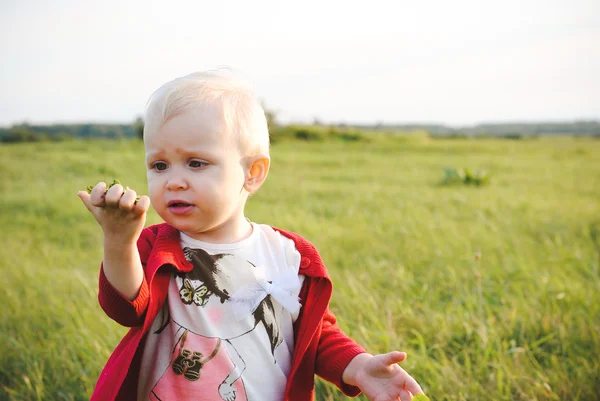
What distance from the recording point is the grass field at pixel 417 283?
210 cm

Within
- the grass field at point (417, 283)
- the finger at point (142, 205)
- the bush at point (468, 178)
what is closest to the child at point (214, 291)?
the finger at point (142, 205)

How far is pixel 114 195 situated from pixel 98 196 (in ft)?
0.13

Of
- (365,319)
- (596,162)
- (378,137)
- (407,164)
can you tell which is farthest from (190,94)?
(378,137)

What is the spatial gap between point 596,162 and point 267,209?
30.6 ft

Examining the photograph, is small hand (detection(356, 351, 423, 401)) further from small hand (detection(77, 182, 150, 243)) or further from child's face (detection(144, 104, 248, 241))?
small hand (detection(77, 182, 150, 243))

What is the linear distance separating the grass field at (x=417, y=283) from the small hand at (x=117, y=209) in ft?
3.87

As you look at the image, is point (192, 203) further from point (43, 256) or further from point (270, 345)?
point (43, 256)

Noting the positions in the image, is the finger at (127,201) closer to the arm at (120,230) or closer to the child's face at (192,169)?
the arm at (120,230)

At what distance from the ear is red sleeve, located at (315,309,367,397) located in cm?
46

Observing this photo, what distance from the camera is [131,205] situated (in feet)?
3.67

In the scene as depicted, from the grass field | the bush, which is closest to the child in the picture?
the grass field

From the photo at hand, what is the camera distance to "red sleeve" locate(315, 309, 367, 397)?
4.93 feet

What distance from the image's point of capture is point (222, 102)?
1.39 meters

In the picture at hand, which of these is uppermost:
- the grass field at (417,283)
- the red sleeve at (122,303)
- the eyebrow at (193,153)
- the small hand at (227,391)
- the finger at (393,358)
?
the eyebrow at (193,153)
